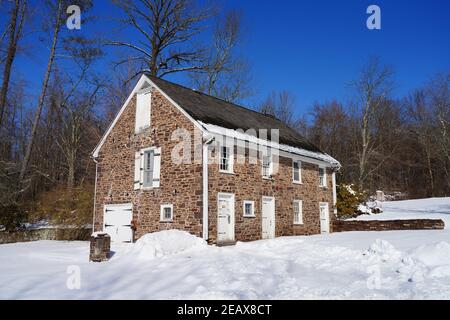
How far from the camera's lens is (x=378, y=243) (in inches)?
440

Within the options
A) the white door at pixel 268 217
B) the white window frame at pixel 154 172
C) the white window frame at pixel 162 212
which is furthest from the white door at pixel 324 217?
the white window frame at pixel 154 172

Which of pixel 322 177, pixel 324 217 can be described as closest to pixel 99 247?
pixel 324 217

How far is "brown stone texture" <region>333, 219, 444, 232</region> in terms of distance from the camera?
744 inches

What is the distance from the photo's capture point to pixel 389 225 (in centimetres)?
1997

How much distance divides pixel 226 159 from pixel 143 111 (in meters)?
4.55

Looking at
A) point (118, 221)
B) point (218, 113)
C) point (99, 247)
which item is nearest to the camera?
point (99, 247)

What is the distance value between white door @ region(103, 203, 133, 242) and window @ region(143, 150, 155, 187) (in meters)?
1.35

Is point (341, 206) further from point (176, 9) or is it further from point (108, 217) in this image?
point (176, 9)

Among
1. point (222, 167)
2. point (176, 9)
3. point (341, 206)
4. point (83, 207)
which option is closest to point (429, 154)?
point (341, 206)

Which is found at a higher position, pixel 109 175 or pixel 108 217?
pixel 109 175

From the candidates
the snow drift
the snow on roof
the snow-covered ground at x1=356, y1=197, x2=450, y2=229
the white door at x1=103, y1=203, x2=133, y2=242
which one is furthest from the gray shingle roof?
the snow-covered ground at x1=356, y1=197, x2=450, y2=229

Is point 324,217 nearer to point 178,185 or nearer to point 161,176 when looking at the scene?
point 178,185

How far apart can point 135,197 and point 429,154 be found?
35.8 meters

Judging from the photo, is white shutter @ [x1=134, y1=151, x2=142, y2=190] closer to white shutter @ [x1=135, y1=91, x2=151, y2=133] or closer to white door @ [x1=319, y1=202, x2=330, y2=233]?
white shutter @ [x1=135, y1=91, x2=151, y2=133]
